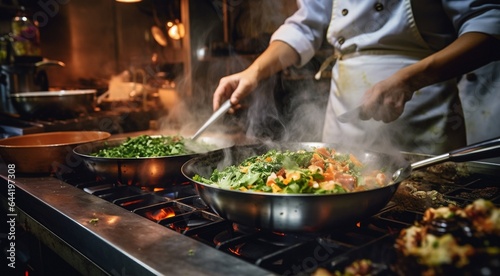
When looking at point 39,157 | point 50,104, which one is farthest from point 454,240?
point 50,104

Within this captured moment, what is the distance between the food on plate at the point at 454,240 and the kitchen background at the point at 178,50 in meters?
4.15

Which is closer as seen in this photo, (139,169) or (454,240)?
(454,240)

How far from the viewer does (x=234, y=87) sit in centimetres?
217

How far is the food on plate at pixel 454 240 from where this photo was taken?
675 millimetres

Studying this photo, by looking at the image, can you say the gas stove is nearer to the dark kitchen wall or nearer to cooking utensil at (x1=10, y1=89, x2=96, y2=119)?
cooking utensil at (x1=10, y1=89, x2=96, y2=119)

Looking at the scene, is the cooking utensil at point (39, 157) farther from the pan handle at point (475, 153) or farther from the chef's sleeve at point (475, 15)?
the chef's sleeve at point (475, 15)

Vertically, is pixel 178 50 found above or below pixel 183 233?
above

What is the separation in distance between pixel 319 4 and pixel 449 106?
1.06m

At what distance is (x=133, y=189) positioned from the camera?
1.64 meters

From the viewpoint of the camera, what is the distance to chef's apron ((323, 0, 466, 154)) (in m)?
2.23

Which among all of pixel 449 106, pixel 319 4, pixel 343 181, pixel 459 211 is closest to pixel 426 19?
pixel 449 106

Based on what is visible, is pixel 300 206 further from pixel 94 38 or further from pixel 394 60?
pixel 94 38

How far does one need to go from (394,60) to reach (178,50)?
512cm

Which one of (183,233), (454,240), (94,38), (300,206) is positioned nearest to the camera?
(454,240)
